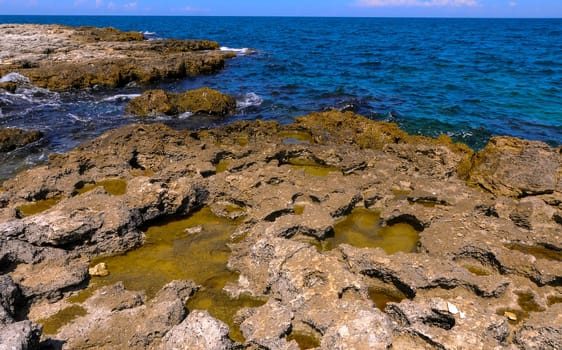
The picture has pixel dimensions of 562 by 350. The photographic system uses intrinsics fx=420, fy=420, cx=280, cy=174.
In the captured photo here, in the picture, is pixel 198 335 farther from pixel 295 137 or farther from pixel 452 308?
pixel 295 137

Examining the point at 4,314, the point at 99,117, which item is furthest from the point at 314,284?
the point at 99,117

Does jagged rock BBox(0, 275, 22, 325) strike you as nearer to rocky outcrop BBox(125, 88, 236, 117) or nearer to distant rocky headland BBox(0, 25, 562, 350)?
distant rocky headland BBox(0, 25, 562, 350)

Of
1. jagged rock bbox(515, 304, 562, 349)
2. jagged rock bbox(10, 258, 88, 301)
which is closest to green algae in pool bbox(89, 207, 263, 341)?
jagged rock bbox(10, 258, 88, 301)

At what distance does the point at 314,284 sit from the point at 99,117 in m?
18.7

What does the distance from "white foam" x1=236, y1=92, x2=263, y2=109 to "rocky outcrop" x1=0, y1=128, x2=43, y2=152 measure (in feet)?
35.0

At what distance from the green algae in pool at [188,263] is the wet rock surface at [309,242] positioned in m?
0.20

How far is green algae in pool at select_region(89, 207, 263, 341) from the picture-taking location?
7.46 metres

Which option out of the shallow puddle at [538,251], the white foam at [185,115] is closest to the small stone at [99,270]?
the shallow puddle at [538,251]

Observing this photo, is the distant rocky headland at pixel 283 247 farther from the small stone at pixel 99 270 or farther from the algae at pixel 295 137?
the algae at pixel 295 137

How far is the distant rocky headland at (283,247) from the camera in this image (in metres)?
6.04

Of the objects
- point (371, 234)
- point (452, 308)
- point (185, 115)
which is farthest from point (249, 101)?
point (452, 308)

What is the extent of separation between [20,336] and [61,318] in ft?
6.26

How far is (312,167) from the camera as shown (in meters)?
14.0

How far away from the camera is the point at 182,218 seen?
10312 mm
